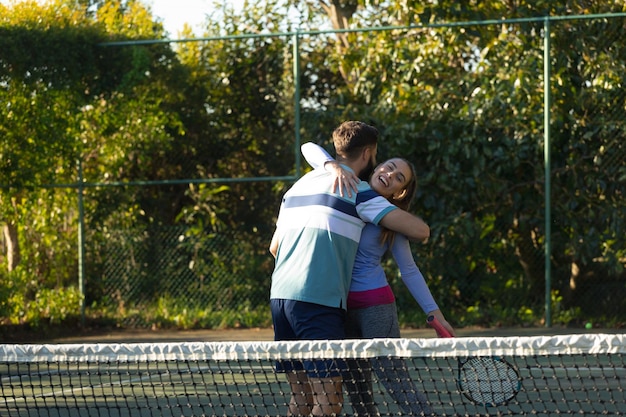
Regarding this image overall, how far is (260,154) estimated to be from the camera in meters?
12.9

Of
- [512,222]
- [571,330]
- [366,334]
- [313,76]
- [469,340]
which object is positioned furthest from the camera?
[313,76]

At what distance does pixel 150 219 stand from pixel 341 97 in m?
2.63

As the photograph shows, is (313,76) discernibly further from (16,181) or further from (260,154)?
(16,181)

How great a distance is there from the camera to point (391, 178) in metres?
4.21

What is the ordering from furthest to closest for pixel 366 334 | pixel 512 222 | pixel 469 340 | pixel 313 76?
pixel 313 76 < pixel 512 222 < pixel 366 334 < pixel 469 340

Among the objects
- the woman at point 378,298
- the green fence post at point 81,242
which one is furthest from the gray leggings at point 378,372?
the green fence post at point 81,242

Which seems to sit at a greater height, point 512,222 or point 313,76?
point 313,76

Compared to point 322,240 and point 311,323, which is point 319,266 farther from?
point 311,323

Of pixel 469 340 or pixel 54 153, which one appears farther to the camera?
pixel 54 153

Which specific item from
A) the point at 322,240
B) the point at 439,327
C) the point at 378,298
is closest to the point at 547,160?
the point at 439,327

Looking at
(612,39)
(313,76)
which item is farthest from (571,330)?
(313,76)

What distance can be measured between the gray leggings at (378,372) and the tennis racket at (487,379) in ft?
0.56

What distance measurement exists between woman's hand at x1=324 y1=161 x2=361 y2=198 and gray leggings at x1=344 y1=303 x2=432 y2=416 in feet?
1.50

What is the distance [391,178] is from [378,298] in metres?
0.45
